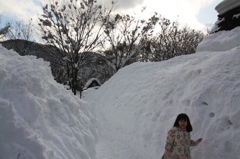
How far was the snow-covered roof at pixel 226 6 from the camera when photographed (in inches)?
291

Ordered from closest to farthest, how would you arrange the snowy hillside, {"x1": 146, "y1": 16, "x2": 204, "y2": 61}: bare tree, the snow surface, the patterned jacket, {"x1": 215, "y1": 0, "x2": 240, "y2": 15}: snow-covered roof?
1. the snow surface
2. the patterned jacket
3. the snowy hillside
4. {"x1": 215, "y1": 0, "x2": 240, "y2": 15}: snow-covered roof
5. {"x1": 146, "y1": 16, "x2": 204, "y2": 61}: bare tree

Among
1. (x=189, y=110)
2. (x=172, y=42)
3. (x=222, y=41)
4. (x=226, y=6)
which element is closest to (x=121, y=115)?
(x=189, y=110)

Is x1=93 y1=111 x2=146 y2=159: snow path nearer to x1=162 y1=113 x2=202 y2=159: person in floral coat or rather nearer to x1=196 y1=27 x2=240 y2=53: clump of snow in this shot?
x1=162 y1=113 x2=202 y2=159: person in floral coat

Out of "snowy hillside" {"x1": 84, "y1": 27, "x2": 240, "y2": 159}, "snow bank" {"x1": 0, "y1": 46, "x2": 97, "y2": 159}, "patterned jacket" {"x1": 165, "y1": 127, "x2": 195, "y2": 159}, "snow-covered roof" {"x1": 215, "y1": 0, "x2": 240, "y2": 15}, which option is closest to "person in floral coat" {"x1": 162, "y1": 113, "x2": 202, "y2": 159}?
"patterned jacket" {"x1": 165, "y1": 127, "x2": 195, "y2": 159}

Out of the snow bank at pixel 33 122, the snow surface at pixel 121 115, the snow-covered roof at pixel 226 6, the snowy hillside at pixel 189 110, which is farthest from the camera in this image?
the snow-covered roof at pixel 226 6

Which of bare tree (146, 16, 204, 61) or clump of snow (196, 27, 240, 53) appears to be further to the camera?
bare tree (146, 16, 204, 61)

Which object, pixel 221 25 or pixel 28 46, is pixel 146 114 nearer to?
pixel 221 25

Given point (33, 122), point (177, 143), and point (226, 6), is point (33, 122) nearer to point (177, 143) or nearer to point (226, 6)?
point (177, 143)

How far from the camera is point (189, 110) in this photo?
4.39 m

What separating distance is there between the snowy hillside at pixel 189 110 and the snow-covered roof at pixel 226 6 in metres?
0.96

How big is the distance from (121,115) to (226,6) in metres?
6.50

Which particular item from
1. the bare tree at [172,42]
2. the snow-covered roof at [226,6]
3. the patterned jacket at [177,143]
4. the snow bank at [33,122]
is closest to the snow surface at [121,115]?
the snow bank at [33,122]

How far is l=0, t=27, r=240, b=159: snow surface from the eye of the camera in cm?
237

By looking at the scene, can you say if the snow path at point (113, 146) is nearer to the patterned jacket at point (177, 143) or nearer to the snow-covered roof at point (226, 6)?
the patterned jacket at point (177, 143)
